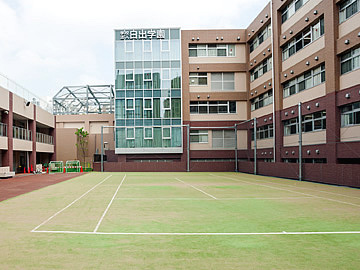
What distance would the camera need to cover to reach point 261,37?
4022 centimetres

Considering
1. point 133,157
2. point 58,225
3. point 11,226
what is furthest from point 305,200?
point 133,157

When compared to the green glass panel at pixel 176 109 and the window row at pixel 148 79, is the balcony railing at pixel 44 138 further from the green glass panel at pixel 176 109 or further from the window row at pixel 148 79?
the green glass panel at pixel 176 109

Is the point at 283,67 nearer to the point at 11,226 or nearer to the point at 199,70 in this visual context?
the point at 199,70

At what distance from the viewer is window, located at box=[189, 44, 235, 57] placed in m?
44.8

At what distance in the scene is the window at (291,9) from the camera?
102 feet

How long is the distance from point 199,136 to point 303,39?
1794 centimetres

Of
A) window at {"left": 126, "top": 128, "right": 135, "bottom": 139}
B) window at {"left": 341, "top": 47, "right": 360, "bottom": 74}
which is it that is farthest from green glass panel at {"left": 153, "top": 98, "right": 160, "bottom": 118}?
window at {"left": 341, "top": 47, "right": 360, "bottom": 74}

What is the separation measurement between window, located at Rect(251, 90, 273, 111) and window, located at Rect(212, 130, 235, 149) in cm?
395

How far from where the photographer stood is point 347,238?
792 cm

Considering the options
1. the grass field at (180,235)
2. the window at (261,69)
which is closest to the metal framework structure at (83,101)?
the window at (261,69)

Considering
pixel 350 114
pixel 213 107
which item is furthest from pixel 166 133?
pixel 350 114

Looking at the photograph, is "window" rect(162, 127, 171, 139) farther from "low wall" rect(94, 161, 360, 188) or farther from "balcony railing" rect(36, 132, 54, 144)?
"balcony railing" rect(36, 132, 54, 144)

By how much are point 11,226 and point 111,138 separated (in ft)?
150

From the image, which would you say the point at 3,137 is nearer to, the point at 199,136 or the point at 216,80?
the point at 199,136
